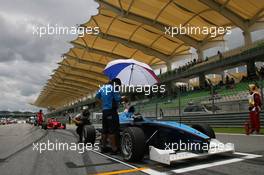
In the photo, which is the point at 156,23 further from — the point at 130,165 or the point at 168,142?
the point at 130,165

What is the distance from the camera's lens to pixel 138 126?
21.5 feet

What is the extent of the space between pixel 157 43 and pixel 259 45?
52.9 ft

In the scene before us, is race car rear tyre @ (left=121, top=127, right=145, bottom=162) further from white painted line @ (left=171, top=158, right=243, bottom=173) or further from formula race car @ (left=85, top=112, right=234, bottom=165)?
white painted line @ (left=171, top=158, right=243, bottom=173)

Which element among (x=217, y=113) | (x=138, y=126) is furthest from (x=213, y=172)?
(x=217, y=113)

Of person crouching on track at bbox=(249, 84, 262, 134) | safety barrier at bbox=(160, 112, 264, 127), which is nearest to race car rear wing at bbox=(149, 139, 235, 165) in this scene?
person crouching on track at bbox=(249, 84, 262, 134)

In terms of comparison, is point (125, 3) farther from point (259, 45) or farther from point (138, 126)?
point (138, 126)

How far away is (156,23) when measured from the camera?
3506 cm

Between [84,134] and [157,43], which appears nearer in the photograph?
[84,134]

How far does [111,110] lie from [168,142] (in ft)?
5.22

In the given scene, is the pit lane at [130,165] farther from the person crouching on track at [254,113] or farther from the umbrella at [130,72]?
the person crouching on track at [254,113]

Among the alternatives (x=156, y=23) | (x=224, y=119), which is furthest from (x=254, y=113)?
(x=156, y=23)

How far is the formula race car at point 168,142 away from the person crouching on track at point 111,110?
21.3 inches

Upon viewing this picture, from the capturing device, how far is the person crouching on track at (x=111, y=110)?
22.6 ft

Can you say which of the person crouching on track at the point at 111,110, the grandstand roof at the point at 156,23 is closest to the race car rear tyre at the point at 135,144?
the person crouching on track at the point at 111,110
